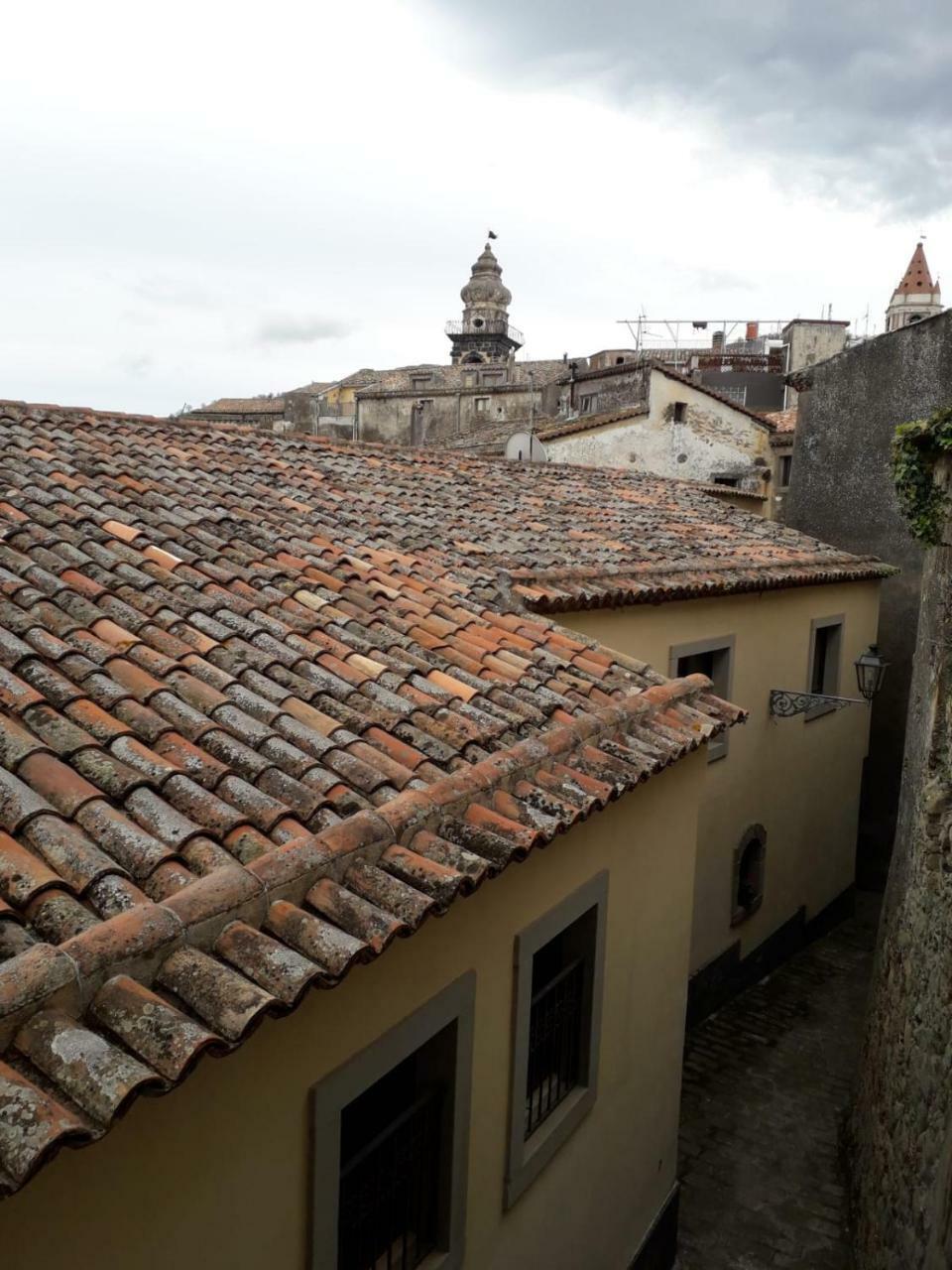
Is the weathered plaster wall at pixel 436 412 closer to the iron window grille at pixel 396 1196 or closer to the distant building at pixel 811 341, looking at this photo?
the distant building at pixel 811 341

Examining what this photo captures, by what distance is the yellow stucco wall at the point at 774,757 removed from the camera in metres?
9.61

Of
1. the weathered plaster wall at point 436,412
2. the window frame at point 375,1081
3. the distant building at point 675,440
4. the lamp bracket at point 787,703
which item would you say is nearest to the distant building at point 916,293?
the weathered plaster wall at point 436,412

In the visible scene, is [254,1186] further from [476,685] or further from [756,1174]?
[756,1174]

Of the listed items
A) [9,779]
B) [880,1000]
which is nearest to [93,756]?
[9,779]

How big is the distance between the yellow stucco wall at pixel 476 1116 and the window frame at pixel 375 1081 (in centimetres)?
5

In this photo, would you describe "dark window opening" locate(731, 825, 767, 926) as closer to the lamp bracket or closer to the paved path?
the paved path

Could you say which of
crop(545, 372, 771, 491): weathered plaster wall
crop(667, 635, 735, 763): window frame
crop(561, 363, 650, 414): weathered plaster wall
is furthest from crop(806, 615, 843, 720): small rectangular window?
crop(561, 363, 650, 414): weathered plaster wall

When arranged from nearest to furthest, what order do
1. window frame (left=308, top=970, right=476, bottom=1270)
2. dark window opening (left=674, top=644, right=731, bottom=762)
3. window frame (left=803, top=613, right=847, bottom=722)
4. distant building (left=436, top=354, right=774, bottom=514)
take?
window frame (left=308, top=970, right=476, bottom=1270)
dark window opening (left=674, top=644, right=731, bottom=762)
window frame (left=803, top=613, right=847, bottom=722)
distant building (left=436, top=354, right=774, bottom=514)

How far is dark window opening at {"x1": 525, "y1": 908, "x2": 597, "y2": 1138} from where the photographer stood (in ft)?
17.4

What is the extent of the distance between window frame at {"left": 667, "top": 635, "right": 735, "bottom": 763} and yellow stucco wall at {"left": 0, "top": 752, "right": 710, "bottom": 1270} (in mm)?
3041

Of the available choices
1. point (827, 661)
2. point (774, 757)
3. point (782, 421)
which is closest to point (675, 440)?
point (782, 421)

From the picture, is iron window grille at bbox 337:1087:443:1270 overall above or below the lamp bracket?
below

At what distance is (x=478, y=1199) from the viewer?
15.0 feet

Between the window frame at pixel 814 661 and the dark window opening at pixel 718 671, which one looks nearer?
the dark window opening at pixel 718 671
